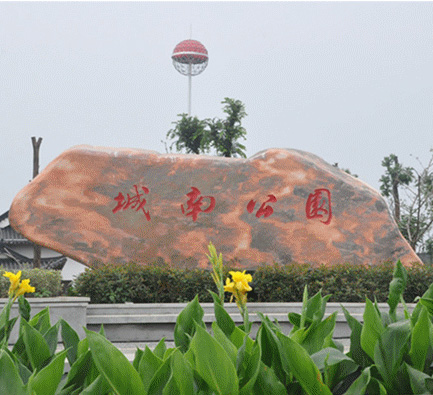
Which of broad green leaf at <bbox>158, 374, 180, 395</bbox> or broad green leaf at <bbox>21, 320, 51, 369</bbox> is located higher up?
broad green leaf at <bbox>158, 374, 180, 395</bbox>

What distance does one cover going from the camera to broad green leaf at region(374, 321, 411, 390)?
1646 millimetres

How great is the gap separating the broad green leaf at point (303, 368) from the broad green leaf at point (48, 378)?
0.56 metres

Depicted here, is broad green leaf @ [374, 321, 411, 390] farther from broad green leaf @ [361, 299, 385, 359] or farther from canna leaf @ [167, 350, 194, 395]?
canna leaf @ [167, 350, 194, 395]

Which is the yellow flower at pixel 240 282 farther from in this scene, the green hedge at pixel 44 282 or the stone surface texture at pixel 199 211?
the stone surface texture at pixel 199 211

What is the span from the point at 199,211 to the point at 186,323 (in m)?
6.71

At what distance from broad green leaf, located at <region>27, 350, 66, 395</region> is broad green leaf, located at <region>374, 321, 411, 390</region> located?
86 cm

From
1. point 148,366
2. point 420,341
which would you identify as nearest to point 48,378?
point 148,366

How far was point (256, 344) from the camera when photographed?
1576mm

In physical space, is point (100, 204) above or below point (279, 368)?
below

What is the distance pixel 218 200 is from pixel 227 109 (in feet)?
45.1

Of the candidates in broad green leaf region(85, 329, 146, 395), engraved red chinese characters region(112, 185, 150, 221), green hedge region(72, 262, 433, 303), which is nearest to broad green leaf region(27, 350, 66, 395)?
broad green leaf region(85, 329, 146, 395)

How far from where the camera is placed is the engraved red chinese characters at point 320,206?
878 centimetres

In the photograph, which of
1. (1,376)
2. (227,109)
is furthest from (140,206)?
(227,109)

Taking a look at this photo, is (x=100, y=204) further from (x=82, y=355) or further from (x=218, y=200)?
(x=82, y=355)
